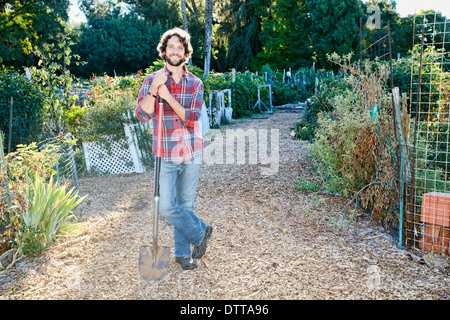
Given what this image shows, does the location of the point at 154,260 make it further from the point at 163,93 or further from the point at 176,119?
the point at 163,93

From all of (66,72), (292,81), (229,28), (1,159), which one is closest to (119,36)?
(229,28)

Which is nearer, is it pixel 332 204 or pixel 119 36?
pixel 332 204

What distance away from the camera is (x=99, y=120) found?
254 inches

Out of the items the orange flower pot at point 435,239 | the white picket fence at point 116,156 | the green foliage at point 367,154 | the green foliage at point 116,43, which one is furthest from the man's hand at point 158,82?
the green foliage at point 116,43

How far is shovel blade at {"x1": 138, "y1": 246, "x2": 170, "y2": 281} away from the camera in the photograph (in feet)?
9.02

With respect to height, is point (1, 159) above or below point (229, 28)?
below

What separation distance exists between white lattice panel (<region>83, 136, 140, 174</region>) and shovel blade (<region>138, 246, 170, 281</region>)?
3809 mm

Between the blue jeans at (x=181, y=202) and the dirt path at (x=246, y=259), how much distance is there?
27 cm

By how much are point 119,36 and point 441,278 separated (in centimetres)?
3225

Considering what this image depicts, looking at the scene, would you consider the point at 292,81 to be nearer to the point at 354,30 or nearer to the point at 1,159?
the point at 354,30

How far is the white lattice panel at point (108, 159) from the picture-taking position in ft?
21.1

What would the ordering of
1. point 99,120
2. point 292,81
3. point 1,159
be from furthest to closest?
point 292,81, point 99,120, point 1,159

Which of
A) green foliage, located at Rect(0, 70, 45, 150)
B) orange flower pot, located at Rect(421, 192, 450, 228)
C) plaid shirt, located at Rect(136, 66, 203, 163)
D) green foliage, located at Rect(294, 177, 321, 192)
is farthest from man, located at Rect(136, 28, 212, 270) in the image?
green foliage, located at Rect(0, 70, 45, 150)
